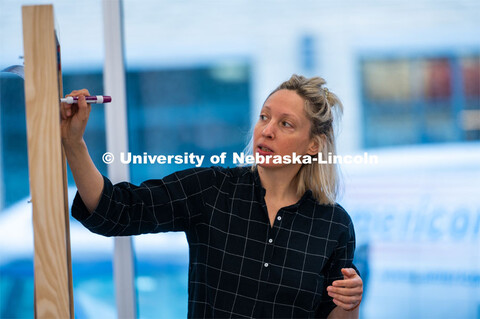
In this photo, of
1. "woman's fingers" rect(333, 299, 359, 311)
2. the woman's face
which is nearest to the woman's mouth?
the woman's face

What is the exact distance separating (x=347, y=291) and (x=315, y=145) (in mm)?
481

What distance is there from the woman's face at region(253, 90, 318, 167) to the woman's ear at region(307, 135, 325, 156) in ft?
0.13

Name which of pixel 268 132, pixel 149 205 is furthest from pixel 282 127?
pixel 149 205

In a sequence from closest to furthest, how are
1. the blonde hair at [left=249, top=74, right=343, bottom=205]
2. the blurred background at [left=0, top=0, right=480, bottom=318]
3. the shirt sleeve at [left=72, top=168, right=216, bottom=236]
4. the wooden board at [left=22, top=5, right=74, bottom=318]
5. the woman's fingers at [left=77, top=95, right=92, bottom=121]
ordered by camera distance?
the wooden board at [left=22, top=5, right=74, bottom=318]
the woman's fingers at [left=77, top=95, right=92, bottom=121]
the shirt sleeve at [left=72, top=168, right=216, bottom=236]
the blonde hair at [left=249, top=74, right=343, bottom=205]
the blurred background at [left=0, top=0, right=480, bottom=318]

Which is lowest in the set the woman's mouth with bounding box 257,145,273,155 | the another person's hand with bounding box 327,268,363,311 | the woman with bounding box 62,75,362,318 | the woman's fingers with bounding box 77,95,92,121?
the another person's hand with bounding box 327,268,363,311

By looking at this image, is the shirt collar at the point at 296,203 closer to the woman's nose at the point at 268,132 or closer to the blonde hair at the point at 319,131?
the blonde hair at the point at 319,131

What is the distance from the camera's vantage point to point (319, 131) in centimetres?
165

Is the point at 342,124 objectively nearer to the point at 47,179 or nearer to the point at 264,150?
the point at 264,150

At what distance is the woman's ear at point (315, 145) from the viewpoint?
5.40ft

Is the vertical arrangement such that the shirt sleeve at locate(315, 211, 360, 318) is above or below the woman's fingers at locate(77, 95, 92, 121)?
below

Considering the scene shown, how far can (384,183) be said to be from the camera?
82.2 inches

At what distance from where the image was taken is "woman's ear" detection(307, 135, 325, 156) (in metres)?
1.65

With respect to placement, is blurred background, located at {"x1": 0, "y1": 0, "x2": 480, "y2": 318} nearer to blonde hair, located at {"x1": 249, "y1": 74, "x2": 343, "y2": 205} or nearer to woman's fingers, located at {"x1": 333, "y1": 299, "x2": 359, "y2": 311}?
blonde hair, located at {"x1": 249, "y1": 74, "x2": 343, "y2": 205}

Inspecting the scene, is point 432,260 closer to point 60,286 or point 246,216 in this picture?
point 246,216
